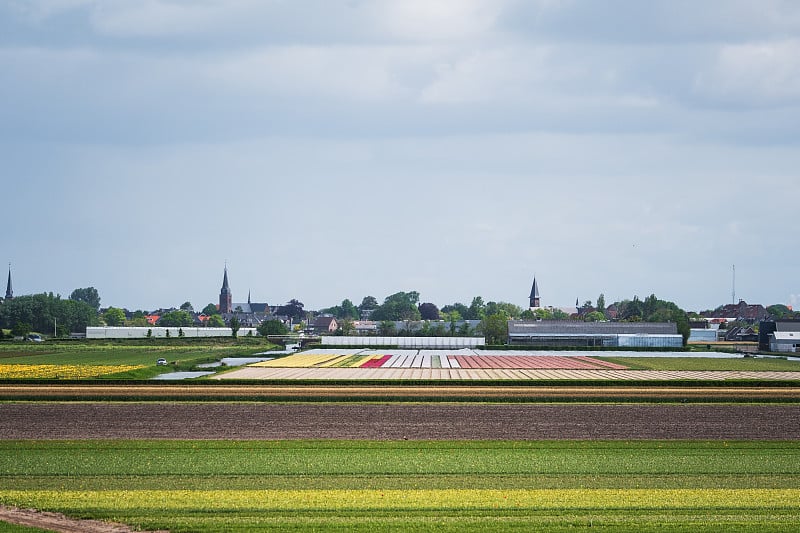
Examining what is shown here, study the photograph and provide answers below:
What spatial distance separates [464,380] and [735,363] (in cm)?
4491

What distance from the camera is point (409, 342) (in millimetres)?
139000

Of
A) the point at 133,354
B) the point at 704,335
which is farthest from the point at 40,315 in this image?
the point at 704,335

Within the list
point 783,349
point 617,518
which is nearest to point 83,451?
point 617,518

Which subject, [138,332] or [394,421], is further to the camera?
[138,332]

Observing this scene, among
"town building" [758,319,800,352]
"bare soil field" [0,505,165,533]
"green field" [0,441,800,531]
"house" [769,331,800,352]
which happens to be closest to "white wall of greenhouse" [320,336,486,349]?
"town building" [758,319,800,352]

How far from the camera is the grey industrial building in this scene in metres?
135

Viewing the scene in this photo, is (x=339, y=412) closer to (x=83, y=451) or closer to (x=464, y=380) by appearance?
(x=83, y=451)

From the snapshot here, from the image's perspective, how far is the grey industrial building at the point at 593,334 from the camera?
444 feet

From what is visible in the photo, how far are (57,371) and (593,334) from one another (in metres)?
85.9

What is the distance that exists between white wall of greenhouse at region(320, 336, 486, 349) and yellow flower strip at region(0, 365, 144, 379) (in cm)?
5251

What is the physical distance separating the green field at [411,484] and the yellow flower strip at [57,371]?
1454 inches

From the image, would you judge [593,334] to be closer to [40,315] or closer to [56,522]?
[56,522]

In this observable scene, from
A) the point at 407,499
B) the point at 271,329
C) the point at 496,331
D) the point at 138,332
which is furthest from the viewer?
the point at 271,329

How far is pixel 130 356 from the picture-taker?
348 ft
